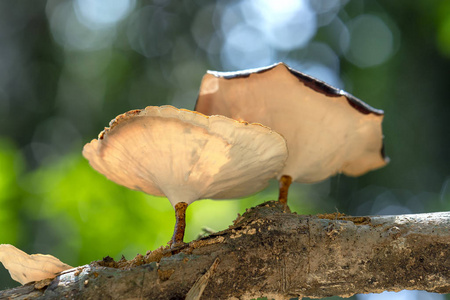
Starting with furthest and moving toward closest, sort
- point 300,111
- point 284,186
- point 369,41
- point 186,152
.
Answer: point 369,41 → point 284,186 → point 300,111 → point 186,152

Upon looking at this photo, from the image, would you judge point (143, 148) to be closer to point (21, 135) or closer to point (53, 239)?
point (53, 239)

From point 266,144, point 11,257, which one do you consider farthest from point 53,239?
point 266,144

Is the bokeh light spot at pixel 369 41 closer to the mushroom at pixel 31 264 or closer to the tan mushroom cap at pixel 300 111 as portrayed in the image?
the tan mushroom cap at pixel 300 111

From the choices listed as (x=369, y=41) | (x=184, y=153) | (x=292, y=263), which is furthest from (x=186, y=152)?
(x=369, y=41)

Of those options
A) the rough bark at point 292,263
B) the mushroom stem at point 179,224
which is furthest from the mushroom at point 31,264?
the mushroom stem at point 179,224

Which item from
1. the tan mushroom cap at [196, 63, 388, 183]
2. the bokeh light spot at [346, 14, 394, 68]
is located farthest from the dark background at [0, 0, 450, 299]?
the tan mushroom cap at [196, 63, 388, 183]

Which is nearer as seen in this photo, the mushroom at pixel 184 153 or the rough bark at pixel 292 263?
the rough bark at pixel 292 263

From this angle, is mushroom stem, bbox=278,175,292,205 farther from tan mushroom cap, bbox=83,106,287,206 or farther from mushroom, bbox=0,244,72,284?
mushroom, bbox=0,244,72,284

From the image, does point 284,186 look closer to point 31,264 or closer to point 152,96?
point 31,264
